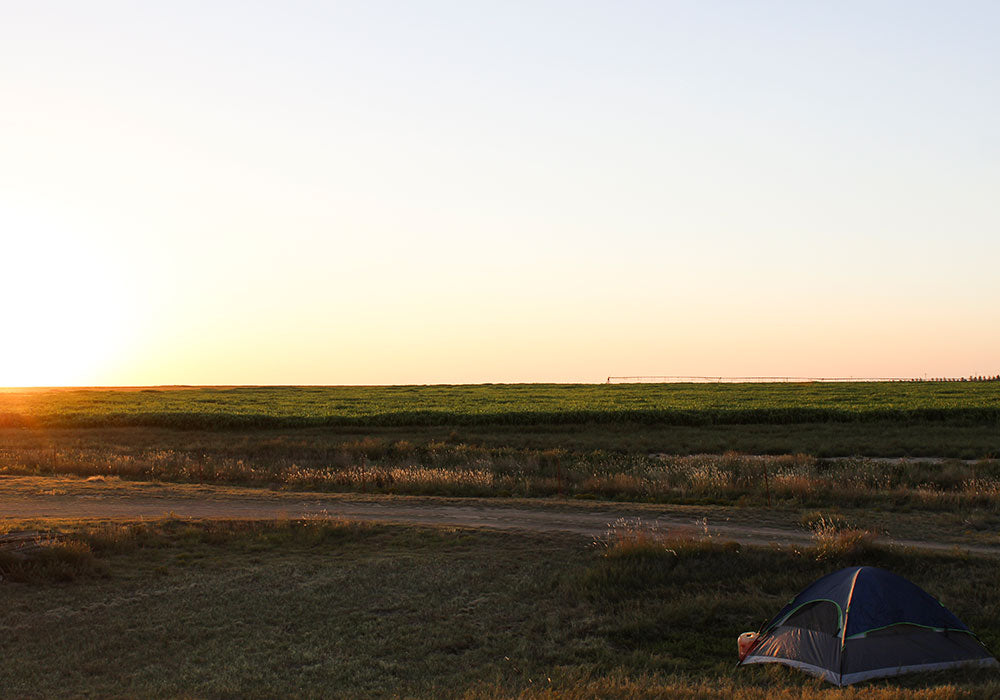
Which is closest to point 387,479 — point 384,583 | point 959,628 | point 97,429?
Answer: point 384,583

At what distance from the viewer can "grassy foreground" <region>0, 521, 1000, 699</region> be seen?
1430 cm

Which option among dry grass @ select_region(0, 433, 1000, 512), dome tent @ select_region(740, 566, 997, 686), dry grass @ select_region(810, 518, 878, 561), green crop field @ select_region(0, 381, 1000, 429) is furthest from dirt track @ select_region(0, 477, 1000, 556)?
green crop field @ select_region(0, 381, 1000, 429)

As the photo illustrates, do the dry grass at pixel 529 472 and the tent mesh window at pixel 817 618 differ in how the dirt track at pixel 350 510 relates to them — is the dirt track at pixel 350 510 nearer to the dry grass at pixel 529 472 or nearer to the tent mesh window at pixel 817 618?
the dry grass at pixel 529 472

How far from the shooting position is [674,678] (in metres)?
14.2

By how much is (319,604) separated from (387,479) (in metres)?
14.9

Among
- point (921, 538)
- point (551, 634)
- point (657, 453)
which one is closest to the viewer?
point (551, 634)

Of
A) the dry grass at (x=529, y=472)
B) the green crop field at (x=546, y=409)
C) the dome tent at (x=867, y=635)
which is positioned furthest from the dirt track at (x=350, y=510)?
the green crop field at (x=546, y=409)

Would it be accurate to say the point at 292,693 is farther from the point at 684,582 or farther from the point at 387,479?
the point at 387,479

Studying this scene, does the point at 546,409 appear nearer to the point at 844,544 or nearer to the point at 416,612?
the point at 844,544

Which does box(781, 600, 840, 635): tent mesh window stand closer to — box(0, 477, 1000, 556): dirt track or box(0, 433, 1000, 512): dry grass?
box(0, 477, 1000, 556): dirt track

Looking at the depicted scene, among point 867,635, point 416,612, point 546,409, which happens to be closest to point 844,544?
point 867,635

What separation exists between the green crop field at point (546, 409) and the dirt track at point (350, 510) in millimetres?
24745

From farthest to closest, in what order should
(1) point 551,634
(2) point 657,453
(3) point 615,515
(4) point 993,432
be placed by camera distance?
(4) point 993,432, (2) point 657,453, (3) point 615,515, (1) point 551,634

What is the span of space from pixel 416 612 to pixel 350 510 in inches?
391
